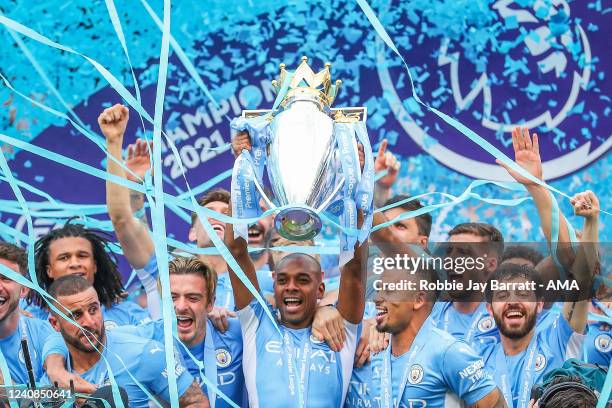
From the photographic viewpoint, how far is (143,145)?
6.42 meters

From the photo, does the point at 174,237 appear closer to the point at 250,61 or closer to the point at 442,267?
the point at 250,61

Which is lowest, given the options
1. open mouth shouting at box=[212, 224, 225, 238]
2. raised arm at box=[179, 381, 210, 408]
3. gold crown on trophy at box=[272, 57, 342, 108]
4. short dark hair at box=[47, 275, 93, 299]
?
raised arm at box=[179, 381, 210, 408]

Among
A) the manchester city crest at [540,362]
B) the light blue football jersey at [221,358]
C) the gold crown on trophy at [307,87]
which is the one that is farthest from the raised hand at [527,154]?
the light blue football jersey at [221,358]

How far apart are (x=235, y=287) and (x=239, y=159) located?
1.68ft

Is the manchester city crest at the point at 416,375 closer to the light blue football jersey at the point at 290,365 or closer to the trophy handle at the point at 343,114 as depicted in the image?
the light blue football jersey at the point at 290,365

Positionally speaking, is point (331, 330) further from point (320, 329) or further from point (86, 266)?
point (86, 266)

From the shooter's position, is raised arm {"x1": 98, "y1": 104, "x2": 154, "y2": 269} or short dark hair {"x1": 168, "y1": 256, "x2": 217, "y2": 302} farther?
raised arm {"x1": 98, "y1": 104, "x2": 154, "y2": 269}

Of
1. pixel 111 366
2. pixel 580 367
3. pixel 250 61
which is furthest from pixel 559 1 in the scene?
pixel 111 366

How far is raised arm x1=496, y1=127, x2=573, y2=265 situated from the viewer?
19.4 feet

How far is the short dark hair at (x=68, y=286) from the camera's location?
585 cm

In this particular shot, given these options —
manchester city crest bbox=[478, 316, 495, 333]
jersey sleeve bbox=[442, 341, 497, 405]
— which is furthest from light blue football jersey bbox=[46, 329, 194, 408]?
manchester city crest bbox=[478, 316, 495, 333]

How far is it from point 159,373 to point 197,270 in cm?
41

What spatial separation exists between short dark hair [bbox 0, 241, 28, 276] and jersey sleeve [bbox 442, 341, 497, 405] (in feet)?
5.41

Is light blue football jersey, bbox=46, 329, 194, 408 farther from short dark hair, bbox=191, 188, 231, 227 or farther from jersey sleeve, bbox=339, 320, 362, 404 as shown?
short dark hair, bbox=191, 188, 231, 227
